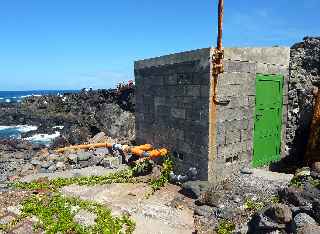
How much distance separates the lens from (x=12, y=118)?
123 feet

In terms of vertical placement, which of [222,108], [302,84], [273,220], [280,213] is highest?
[302,84]

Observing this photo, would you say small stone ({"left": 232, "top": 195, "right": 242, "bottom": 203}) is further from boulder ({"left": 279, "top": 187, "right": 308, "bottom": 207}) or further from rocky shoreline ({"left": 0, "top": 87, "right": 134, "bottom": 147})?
rocky shoreline ({"left": 0, "top": 87, "right": 134, "bottom": 147})

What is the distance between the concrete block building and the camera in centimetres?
838

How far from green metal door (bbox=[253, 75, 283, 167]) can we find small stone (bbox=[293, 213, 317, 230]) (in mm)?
4339

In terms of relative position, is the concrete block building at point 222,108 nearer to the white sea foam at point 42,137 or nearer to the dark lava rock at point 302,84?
the dark lava rock at point 302,84

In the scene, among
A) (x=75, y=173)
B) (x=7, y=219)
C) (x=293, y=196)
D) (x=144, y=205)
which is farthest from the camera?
(x=75, y=173)

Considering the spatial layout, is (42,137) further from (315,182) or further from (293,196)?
(293,196)

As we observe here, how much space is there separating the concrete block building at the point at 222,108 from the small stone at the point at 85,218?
3047mm

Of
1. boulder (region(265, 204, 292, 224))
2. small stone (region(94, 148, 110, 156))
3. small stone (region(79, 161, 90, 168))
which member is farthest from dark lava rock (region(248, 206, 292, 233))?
small stone (region(94, 148, 110, 156))

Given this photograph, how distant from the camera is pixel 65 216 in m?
6.89

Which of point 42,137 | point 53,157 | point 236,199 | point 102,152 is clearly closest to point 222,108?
point 236,199

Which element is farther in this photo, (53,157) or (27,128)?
(27,128)

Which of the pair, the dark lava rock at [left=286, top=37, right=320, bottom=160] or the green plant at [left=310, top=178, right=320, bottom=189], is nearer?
the green plant at [left=310, top=178, right=320, bottom=189]

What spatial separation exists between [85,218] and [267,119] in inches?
224
